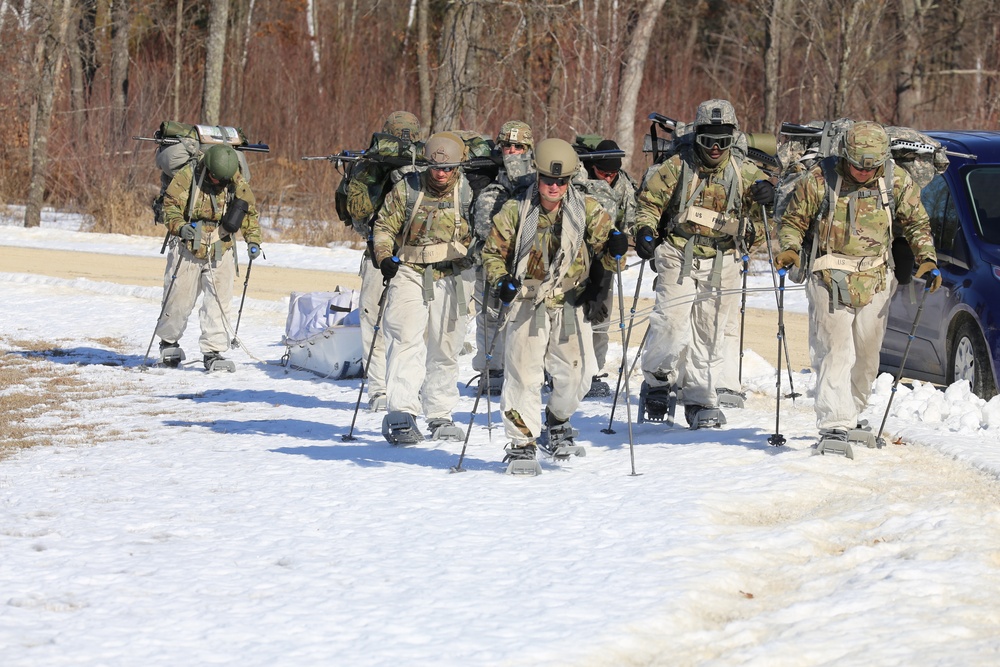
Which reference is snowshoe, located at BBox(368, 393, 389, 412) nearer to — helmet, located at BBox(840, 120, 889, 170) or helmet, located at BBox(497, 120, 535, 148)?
helmet, located at BBox(497, 120, 535, 148)

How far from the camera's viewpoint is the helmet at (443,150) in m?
9.27

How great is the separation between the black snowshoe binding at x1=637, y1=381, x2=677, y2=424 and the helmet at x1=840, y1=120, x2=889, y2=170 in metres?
2.46

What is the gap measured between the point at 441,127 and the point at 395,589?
62.9ft

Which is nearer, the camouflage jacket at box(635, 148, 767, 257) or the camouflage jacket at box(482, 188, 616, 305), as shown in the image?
the camouflage jacket at box(482, 188, 616, 305)

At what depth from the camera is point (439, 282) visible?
9.78 m

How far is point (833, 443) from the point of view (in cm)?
897

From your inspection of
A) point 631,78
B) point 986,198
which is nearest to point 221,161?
point 986,198

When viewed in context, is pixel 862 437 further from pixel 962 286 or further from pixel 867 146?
pixel 962 286

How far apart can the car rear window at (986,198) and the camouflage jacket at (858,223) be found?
1980mm

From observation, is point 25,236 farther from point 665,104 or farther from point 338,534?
point 338,534

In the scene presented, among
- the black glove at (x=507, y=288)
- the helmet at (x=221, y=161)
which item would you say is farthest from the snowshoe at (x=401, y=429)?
the helmet at (x=221, y=161)

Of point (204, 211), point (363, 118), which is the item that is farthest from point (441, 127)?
point (204, 211)

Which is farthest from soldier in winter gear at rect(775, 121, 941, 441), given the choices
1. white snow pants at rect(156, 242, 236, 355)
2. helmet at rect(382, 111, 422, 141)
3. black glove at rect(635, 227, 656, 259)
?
white snow pants at rect(156, 242, 236, 355)

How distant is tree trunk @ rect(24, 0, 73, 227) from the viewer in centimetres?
2727
